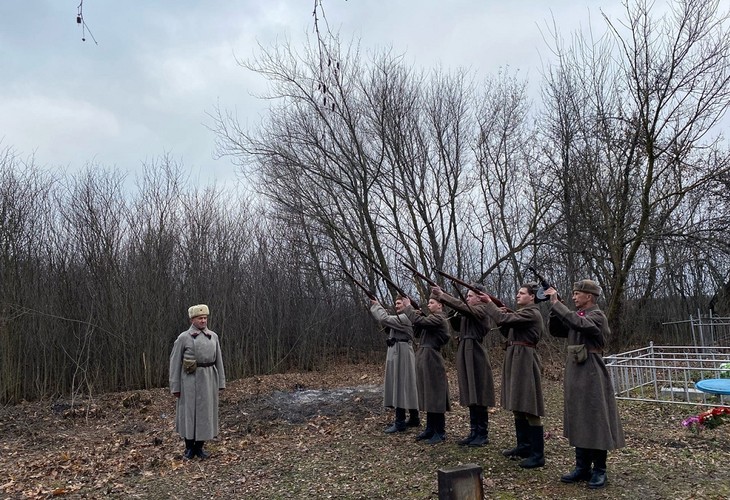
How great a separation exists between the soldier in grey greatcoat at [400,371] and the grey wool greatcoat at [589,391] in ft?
9.20

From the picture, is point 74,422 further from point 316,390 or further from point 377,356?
point 377,356

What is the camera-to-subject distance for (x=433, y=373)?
672cm

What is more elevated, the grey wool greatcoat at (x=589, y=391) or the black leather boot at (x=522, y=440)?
the grey wool greatcoat at (x=589, y=391)

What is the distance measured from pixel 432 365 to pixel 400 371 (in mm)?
981

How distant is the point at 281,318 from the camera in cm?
1448

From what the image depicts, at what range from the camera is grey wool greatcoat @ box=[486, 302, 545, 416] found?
5426 mm

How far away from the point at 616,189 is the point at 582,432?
941cm

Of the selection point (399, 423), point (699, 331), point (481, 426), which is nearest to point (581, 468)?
point (481, 426)

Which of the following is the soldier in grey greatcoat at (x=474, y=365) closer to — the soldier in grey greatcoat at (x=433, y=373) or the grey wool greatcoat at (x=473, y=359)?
the grey wool greatcoat at (x=473, y=359)

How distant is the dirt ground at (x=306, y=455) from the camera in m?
5.21

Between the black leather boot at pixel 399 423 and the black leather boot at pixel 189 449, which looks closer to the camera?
the black leather boot at pixel 189 449

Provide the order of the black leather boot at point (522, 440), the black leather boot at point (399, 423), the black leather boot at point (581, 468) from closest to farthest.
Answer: the black leather boot at point (581, 468), the black leather boot at point (522, 440), the black leather boot at point (399, 423)

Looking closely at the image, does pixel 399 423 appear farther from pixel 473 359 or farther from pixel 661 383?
pixel 661 383

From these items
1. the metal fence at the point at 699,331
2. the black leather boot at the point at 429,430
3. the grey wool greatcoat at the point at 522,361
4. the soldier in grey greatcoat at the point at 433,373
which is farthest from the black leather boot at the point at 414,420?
the metal fence at the point at 699,331
